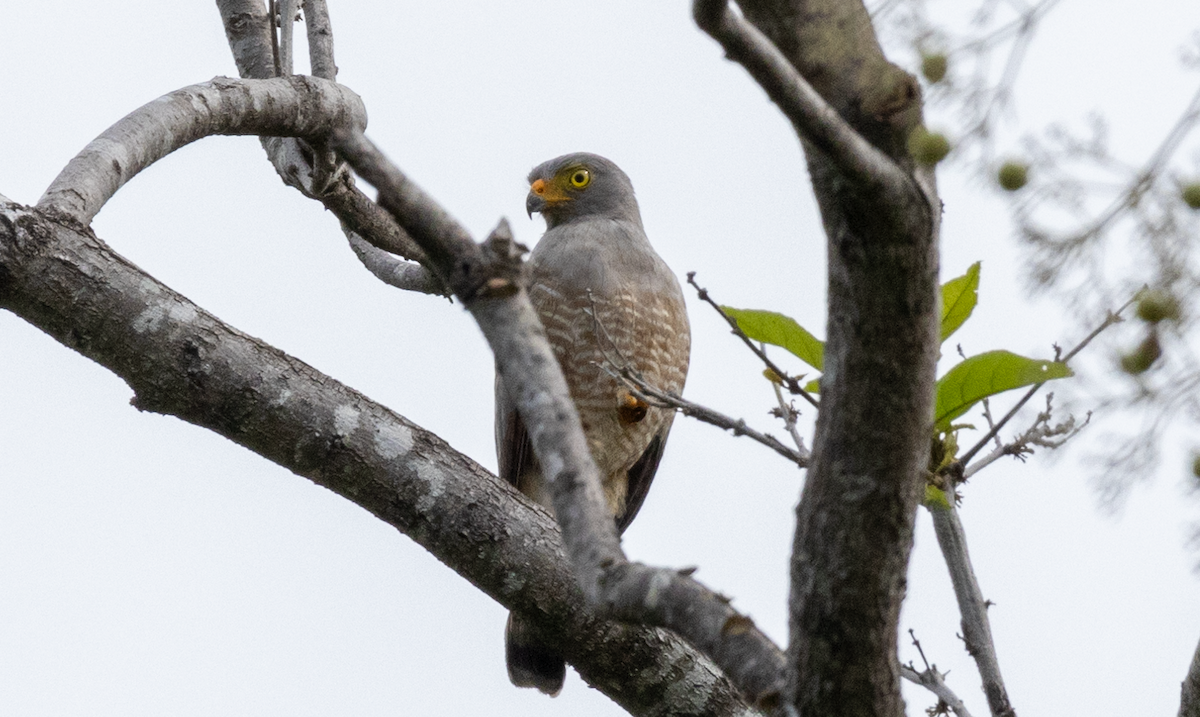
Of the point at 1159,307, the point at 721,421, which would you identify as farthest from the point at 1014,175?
the point at 721,421

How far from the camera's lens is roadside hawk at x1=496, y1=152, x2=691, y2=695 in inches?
224

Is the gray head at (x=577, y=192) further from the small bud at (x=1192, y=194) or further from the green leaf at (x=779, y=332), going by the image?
the small bud at (x=1192, y=194)

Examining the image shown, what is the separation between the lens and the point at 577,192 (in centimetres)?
667

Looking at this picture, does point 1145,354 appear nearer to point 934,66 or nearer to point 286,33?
point 934,66

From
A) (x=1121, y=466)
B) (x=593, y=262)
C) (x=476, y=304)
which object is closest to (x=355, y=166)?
(x=476, y=304)

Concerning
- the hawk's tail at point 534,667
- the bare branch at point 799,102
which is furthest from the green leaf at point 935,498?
the hawk's tail at point 534,667

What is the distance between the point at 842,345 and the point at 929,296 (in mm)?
162

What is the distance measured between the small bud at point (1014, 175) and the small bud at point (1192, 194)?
0.19 meters

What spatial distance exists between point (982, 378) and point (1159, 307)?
137cm

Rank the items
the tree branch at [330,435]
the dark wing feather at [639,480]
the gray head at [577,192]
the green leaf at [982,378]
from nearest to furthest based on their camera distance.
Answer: the green leaf at [982,378] → the tree branch at [330,435] → the dark wing feather at [639,480] → the gray head at [577,192]

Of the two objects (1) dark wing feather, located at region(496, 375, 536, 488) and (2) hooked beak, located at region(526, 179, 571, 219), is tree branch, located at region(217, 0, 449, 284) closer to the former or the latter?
(1) dark wing feather, located at region(496, 375, 536, 488)

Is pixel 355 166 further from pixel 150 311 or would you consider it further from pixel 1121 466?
pixel 150 311

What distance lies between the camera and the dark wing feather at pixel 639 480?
20.8ft

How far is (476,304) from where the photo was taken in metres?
2.39
